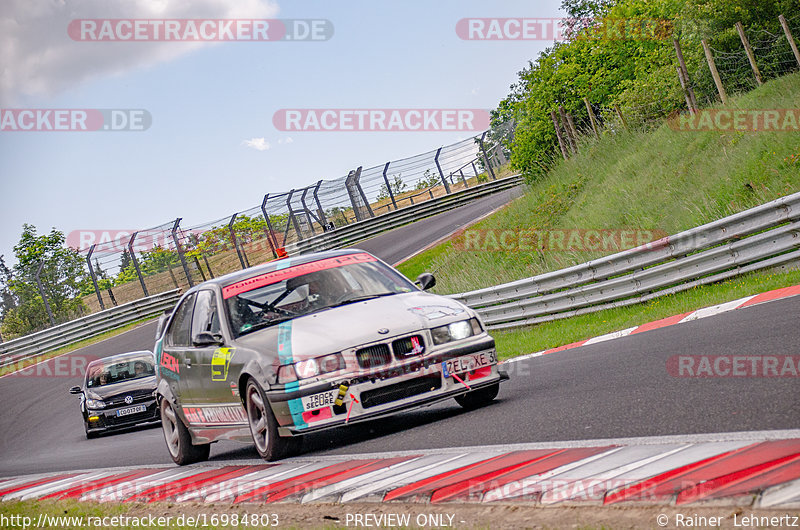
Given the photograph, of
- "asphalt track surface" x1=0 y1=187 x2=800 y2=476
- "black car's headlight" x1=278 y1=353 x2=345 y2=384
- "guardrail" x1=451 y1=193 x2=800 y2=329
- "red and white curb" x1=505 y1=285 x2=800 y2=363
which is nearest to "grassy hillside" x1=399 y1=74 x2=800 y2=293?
"guardrail" x1=451 y1=193 x2=800 y2=329

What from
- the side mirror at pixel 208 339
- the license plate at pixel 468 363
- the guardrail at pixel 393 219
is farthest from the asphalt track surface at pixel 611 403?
the guardrail at pixel 393 219

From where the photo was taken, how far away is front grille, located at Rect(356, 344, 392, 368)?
6957mm

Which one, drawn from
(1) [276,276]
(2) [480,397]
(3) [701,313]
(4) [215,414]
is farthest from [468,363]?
(3) [701,313]

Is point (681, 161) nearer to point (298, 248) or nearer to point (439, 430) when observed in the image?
point (439, 430)

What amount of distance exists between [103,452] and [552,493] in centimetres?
1052

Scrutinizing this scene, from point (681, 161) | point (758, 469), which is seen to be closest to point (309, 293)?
point (758, 469)

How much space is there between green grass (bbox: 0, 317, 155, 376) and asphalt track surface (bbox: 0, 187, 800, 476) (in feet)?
62.3

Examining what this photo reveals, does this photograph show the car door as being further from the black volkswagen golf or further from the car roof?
the black volkswagen golf

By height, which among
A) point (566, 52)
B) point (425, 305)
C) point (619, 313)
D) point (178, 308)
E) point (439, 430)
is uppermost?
point (566, 52)

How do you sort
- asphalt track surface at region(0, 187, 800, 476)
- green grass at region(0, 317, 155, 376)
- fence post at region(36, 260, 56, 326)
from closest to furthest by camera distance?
asphalt track surface at region(0, 187, 800, 476), green grass at region(0, 317, 155, 376), fence post at region(36, 260, 56, 326)

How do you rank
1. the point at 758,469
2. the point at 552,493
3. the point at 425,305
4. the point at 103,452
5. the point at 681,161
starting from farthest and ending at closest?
the point at 681,161 → the point at 103,452 → the point at 425,305 → the point at 552,493 → the point at 758,469

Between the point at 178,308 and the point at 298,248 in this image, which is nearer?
the point at 178,308

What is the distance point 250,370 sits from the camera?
723 centimetres

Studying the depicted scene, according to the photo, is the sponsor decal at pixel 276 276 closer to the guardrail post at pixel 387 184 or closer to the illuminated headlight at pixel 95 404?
the illuminated headlight at pixel 95 404
